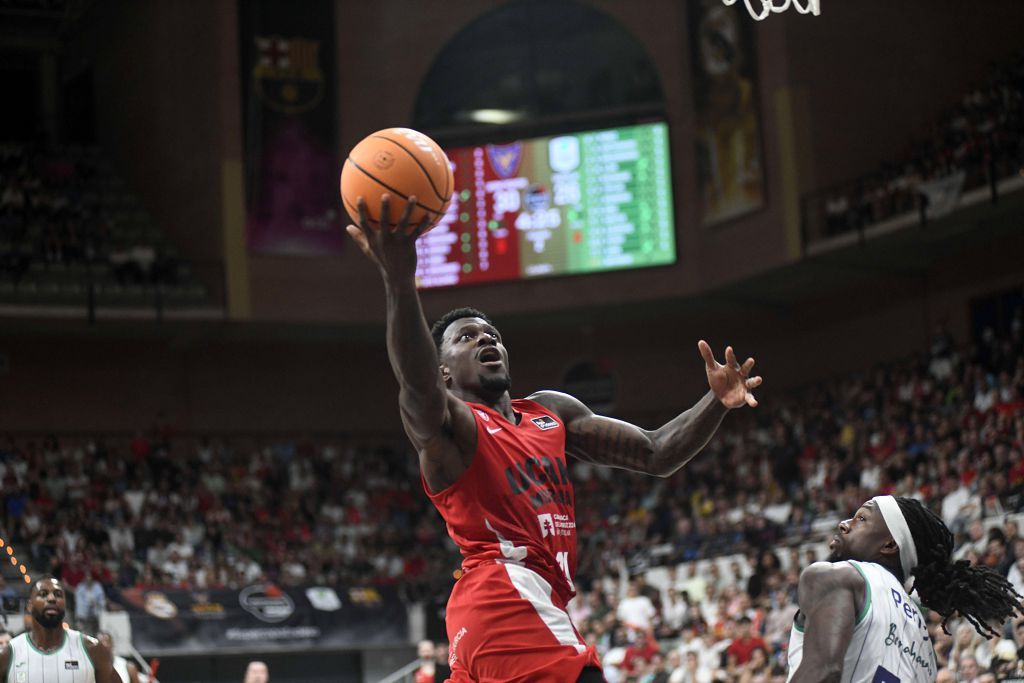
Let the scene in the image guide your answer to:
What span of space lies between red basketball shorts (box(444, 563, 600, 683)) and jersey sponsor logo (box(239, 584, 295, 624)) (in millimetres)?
17264

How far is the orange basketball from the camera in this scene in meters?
4.73

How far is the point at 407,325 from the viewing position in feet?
14.6

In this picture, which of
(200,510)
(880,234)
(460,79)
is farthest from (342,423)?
(880,234)

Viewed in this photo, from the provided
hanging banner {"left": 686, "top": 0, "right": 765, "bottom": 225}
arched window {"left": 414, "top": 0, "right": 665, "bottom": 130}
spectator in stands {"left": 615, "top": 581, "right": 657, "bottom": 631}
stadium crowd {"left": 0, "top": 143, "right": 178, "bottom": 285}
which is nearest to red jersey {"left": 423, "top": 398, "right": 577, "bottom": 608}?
spectator in stands {"left": 615, "top": 581, "right": 657, "bottom": 631}

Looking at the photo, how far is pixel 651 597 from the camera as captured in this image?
19.8 metres

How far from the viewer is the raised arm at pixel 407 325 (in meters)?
4.43

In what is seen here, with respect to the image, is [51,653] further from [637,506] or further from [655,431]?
[637,506]

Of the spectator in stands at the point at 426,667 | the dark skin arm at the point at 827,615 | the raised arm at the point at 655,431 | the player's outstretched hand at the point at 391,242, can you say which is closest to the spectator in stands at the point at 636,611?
the spectator in stands at the point at 426,667

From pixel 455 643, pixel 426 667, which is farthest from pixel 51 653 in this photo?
pixel 426 667

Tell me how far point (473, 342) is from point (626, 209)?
20.2m

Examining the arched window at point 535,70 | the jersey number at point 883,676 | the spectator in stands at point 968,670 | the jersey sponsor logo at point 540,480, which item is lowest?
the spectator in stands at point 968,670

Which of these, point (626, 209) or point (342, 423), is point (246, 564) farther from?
point (626, 209)

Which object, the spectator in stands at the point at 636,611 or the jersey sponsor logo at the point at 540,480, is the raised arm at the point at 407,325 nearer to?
the jersey sponsor logo at the point at 540,480

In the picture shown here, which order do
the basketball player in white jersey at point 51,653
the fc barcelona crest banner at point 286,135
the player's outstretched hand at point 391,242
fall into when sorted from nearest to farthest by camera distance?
the player's outstretched hand at point 391,242 → the basketball player in white jersey at point 51,653 → the fc barcelona crest banner at point 286,135
